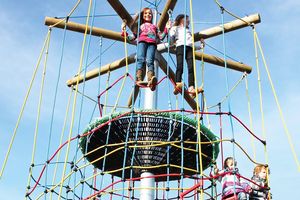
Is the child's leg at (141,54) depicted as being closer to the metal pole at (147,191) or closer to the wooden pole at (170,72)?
the wooden pole at (170,72)

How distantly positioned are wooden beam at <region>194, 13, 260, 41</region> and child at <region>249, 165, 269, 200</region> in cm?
213

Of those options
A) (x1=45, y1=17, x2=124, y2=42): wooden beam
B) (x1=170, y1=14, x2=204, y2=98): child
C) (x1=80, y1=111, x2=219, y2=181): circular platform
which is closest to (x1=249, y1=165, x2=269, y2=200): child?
(x1=80, y1=111, x2=219, y2=181): circular platform

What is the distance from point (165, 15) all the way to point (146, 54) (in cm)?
91

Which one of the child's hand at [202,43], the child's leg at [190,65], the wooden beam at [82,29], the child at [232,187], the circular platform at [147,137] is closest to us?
the child at [232,187]

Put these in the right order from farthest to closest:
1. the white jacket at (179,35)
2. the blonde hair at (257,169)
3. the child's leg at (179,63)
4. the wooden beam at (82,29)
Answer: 1. the wooden beam at (82,29)
2. the white jacket at (179,35)
3. the child's leg at (179,63)
4. the blonde hair at (257,169)

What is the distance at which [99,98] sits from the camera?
7.87 meters

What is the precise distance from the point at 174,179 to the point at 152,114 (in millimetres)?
1767

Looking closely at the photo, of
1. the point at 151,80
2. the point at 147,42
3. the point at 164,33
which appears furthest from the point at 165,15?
the point at 151,80

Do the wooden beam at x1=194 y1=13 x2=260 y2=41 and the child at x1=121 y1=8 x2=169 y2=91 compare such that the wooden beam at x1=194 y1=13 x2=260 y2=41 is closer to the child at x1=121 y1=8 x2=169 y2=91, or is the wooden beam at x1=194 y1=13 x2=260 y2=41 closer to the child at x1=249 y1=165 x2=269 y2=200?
the child at x1=121 y1=8 x2=169 y2=91

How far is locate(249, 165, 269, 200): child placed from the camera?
618 cm

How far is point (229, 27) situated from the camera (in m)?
7.66

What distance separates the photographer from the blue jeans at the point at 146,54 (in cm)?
668

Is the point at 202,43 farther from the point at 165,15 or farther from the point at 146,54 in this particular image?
the point at 146,54

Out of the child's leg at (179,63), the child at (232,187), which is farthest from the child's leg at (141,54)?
the child at (232,187)
